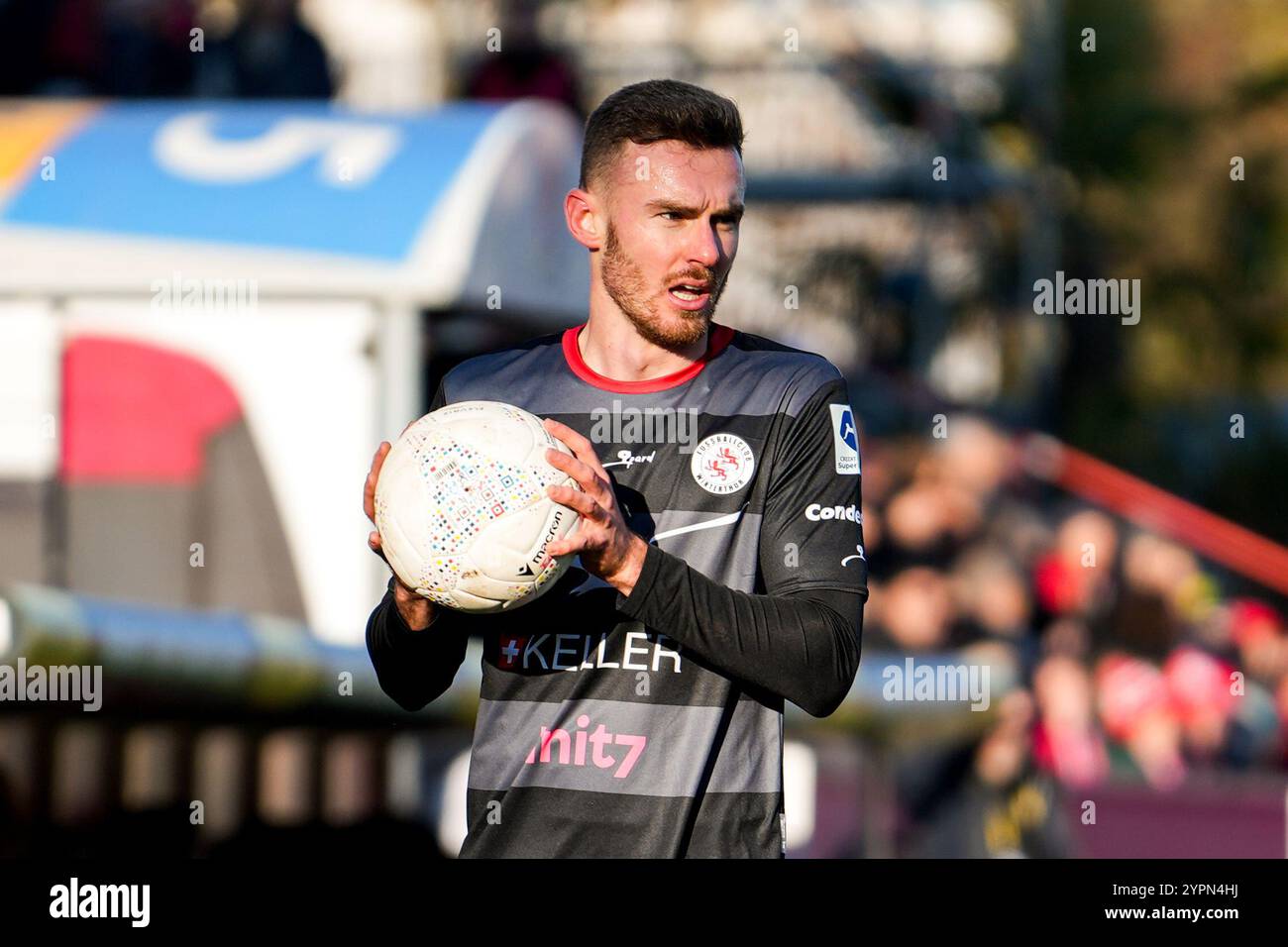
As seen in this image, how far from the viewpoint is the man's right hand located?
3.32 metres

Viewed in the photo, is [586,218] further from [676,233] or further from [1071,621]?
[1071,621]

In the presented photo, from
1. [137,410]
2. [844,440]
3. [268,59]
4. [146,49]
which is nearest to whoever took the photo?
[844,440]

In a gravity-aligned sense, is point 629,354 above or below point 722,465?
above

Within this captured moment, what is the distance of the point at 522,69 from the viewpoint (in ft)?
33.2

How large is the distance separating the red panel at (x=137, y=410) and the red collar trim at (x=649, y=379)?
4633mm

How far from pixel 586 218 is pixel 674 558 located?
795 mm

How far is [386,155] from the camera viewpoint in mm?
8344

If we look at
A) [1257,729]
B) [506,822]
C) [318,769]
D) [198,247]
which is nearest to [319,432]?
[198,247]

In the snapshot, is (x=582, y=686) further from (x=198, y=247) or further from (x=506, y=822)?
(x=198, y=247)

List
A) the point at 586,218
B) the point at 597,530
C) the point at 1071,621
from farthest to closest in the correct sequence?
the point at 1071,621
the point at 586,218
the point at 597,530

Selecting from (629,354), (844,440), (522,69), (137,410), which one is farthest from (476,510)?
(522,69)

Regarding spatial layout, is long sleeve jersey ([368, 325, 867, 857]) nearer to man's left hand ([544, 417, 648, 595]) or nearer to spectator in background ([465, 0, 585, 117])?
man's left hand ([544, 417, 648, 595])

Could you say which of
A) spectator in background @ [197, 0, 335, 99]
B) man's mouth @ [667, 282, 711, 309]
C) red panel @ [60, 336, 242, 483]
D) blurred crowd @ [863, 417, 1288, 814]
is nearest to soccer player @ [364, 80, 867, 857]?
man's mouth @ [667, 282, 711, 309]
